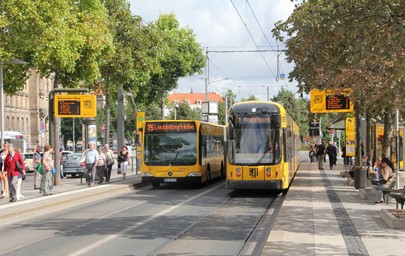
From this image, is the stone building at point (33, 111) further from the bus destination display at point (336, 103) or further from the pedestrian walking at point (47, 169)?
the pedestrian walking at point (47, 169)

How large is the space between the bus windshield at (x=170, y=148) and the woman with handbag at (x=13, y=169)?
8.16m

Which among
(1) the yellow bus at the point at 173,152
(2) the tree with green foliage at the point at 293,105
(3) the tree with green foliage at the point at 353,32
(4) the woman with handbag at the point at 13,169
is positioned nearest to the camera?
(3) the tree with green foliage at the point at 353,32

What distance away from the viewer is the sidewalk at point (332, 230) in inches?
440

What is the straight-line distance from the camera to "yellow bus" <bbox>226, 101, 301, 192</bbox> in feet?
78.7

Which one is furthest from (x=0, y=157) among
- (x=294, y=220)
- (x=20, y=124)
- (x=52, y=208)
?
(x=20, y=124)

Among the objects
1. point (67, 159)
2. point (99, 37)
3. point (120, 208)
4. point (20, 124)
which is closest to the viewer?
point (120, 208)

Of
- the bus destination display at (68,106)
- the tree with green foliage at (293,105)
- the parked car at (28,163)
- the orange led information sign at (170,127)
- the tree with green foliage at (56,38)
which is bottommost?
the parked car at (28,163)

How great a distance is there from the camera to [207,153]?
31.6 meters

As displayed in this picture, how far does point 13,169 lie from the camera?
21547mm

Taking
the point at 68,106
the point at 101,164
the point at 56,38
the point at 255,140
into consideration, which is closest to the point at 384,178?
the point at 255,140

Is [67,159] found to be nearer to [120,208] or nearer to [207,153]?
[207,153]

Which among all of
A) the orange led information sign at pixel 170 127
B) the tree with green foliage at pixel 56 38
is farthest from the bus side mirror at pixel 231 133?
the tree with green foliage at pixel 56 38

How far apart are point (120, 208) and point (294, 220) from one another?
250 inches

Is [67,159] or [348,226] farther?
[67,159]
